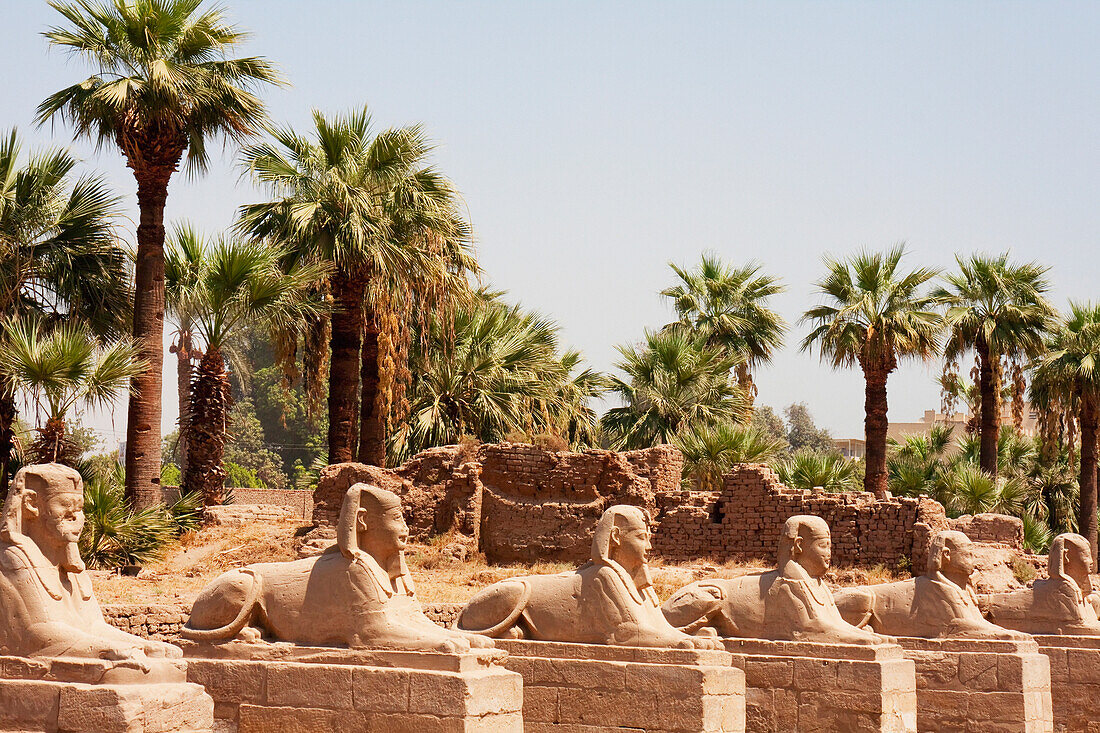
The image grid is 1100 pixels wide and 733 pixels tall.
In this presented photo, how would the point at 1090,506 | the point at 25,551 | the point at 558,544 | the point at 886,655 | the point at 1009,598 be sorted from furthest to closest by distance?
the point at 1090,506, the point at 558,544, the point at 1009,598, the point at 886,655, the point at 25,551

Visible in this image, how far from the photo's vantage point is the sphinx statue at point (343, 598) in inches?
331

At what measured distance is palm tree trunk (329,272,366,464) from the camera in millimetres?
22375

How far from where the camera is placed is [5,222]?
20.0 metres

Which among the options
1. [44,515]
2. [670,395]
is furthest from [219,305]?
[44,515]

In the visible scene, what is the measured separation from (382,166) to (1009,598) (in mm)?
13236

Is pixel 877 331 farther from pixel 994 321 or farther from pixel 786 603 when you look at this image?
pixel 786 603

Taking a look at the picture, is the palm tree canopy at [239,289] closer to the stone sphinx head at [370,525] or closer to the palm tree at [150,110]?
the palm tree at [150,110]

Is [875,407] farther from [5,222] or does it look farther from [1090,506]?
[5,222]

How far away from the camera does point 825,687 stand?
33.6 feet

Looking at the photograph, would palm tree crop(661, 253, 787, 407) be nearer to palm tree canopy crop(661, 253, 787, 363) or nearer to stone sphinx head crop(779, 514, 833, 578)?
palm tree canopy crop(661, 253, 787, 363)

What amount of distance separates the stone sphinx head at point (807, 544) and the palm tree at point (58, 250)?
12.9m

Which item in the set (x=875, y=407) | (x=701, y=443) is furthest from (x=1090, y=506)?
(x=701, y=443)

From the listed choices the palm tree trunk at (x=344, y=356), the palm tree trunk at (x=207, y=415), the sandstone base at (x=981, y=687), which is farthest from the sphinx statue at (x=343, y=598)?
the palm tree trunk at (x=344, y=356)

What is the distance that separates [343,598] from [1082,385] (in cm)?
2245
